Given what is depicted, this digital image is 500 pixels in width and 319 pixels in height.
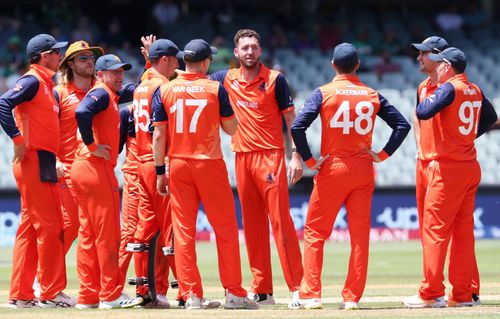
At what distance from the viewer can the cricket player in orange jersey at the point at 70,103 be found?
1166 cm

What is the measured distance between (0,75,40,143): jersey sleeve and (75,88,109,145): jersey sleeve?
22.1 inches

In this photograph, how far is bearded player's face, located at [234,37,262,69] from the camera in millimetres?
11531

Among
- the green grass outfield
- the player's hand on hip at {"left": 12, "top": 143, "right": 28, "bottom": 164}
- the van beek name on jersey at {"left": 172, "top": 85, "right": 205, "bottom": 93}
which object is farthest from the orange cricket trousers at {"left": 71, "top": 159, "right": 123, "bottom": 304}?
the van beek name on jersey at {"left": 172, "top": 85, "right": 205, "bottom": 93}

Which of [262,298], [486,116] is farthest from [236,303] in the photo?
[486,116]

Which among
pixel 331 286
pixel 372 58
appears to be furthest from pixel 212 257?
pixel 372 58

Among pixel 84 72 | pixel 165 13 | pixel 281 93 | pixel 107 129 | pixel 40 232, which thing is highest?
pixel 165 13

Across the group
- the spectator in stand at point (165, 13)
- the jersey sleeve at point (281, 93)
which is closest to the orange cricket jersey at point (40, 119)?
the jersey sleeve at point (281, 93)

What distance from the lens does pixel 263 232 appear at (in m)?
11.7

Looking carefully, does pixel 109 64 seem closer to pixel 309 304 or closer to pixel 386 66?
pixel 309 304

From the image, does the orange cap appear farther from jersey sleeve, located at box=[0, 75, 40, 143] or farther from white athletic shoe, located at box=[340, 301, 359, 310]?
white athletic shoe, located at box=[340, 301, 359, 310]

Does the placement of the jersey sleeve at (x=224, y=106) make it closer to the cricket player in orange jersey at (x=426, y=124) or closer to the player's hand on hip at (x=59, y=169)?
the cricket player in orange jersey at (x=426, y=124)

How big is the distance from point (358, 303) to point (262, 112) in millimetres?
1984

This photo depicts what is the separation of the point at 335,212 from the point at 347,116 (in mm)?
Answer: 862

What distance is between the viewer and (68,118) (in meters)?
12.0
